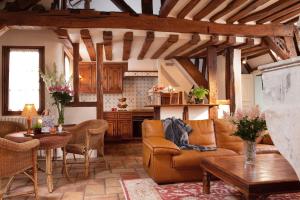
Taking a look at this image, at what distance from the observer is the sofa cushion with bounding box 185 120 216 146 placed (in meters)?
4.41

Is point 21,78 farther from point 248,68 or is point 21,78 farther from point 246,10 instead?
point 248,68

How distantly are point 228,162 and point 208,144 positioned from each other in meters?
1.29

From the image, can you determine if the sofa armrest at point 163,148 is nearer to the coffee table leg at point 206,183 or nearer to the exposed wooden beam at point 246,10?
the coffee table leg at point 206,183

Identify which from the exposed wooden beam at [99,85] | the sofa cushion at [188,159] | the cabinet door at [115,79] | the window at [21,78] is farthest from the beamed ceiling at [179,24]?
the sofa cushion at [188,159]

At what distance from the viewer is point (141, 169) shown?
184 inches

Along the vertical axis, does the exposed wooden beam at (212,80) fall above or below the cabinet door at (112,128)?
above

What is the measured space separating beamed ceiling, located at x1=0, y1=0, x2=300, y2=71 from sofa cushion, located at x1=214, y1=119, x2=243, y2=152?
6.31ft

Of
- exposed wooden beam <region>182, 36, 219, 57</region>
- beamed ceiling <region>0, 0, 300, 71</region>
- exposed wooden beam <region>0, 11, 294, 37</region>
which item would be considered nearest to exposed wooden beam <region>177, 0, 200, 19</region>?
beamed ceiling <region>0, 0, 300, 71</region>

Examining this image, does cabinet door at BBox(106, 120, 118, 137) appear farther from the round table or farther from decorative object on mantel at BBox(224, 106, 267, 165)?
decorative object on mantel at BBox(224, 106, 267, 165)

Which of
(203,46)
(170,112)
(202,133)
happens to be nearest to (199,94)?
(170,112)

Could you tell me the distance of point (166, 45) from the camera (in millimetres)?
6113

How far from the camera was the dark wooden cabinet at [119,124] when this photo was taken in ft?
26.3

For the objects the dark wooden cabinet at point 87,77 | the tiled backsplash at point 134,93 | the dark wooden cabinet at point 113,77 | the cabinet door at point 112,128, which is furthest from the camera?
the tiled backsplash at point 134,93

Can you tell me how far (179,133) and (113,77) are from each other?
4684mm
